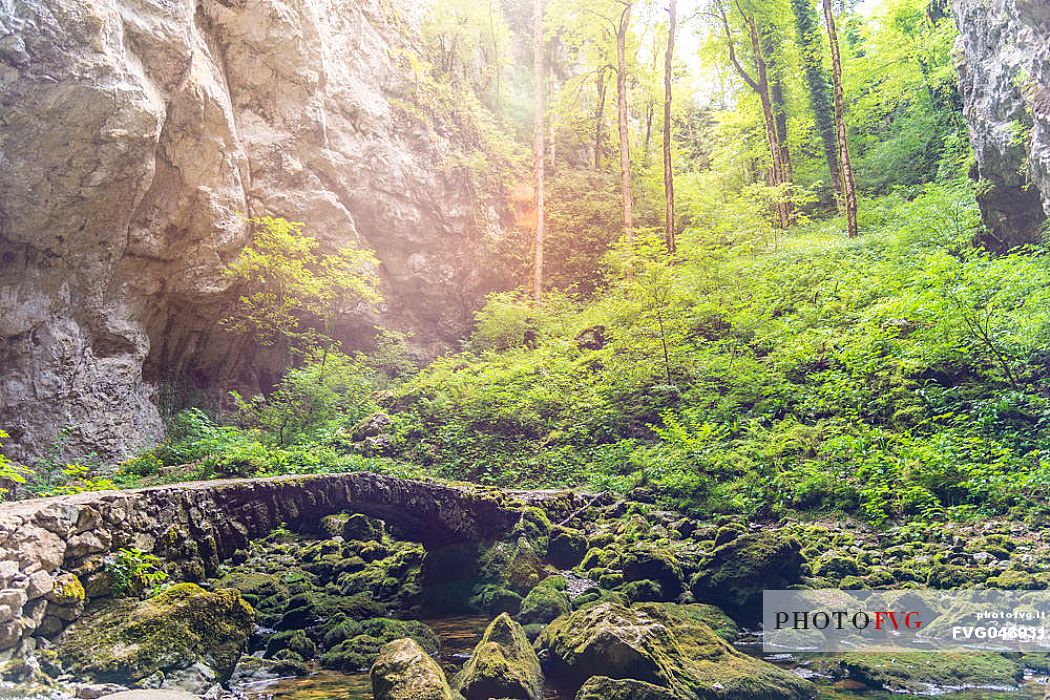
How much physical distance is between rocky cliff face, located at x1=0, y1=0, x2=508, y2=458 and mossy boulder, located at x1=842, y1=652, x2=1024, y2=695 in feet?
46.3

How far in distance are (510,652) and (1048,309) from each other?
867 cm

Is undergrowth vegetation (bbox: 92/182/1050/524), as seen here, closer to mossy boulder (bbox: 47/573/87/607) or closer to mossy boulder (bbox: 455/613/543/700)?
mossy boulder (bbox: 47/573/87/607)

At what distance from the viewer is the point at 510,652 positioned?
560 centimetres

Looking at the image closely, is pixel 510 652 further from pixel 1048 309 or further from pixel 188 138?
pixel 188 138

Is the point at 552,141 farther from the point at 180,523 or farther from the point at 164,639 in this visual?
the point at 164,639

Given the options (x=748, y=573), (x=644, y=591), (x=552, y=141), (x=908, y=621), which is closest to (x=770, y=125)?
(x=552, y=141)

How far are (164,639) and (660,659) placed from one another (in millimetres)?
4325

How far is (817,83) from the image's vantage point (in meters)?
21.3

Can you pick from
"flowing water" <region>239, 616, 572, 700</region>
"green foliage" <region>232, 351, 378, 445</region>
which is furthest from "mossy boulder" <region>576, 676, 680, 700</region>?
"green foliage" <region>232, 351, 378, 445</region>

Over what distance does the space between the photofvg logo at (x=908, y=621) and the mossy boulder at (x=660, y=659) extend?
1074 millimetres

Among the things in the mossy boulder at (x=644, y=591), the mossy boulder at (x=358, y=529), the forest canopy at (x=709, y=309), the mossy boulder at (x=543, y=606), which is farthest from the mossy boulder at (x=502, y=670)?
the mossy boulder at (x=358, y=529)

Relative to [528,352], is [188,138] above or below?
above

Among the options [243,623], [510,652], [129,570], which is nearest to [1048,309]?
[510,652]

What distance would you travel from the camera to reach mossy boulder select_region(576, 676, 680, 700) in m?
4.80
